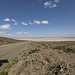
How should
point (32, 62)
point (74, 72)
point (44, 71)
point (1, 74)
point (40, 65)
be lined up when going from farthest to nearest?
point (32, 62), point (40, 65), point (44, 71), point (74, 72), point (1, 74)

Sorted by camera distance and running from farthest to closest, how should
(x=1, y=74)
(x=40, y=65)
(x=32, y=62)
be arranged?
(x=32, y=62) < (x=40, y=65) < (x=1, y=74)

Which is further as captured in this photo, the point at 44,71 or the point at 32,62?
the point at 32,62

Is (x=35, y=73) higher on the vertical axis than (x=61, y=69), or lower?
lower

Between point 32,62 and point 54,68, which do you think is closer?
point 54,68

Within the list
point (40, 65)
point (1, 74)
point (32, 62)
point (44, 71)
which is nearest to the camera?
point (1, 74)

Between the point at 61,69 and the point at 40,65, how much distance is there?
6.77 ft

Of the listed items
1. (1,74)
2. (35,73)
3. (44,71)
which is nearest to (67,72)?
(44,71)

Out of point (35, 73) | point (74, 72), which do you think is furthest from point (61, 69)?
point (35, 73)

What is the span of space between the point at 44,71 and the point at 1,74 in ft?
10.0

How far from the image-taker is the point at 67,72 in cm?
563

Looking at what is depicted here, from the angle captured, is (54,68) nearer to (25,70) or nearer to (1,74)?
(25,70)

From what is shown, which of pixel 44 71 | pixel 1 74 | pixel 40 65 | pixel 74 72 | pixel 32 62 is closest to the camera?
pixel 1 74

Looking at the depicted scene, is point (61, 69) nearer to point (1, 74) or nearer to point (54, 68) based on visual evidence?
point (54, 68)

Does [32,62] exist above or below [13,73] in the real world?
above
